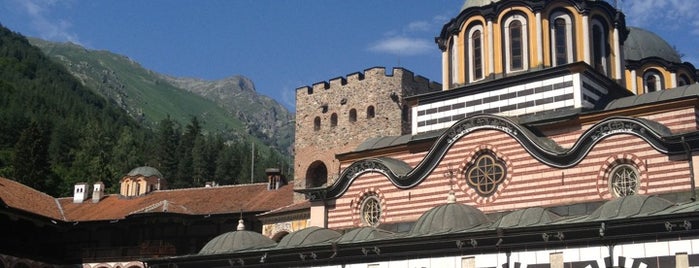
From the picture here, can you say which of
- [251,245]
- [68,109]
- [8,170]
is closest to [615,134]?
[251,245]

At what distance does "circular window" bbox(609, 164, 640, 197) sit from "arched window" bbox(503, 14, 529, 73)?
6.30 meters

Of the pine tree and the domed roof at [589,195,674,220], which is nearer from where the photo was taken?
the domed roof at [589,195,674,220]

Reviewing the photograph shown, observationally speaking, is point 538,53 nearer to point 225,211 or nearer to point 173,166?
point 225,211

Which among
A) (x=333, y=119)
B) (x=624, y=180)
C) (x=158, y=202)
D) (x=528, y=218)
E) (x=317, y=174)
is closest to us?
(x=528, y=218)

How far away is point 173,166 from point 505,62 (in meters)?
53.2

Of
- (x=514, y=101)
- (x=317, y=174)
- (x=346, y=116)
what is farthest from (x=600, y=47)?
(x=317, y=174)

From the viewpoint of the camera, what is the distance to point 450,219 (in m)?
24.8

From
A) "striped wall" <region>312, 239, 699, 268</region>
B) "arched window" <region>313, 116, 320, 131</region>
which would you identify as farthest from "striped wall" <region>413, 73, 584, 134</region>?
"arched window" <region>313, 116, 320, 131</region>

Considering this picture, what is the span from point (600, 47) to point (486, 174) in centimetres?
712

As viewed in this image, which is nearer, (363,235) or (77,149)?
(363,235)

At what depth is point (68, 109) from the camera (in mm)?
106438

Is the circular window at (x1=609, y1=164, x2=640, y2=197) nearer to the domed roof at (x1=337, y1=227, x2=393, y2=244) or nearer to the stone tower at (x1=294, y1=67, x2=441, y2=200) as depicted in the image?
the domed roof at (x1=337, y1=227, x2=393, y2=244)

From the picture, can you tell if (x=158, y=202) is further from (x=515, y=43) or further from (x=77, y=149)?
(x=77, y=149)

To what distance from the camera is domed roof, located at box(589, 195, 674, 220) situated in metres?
21.5
